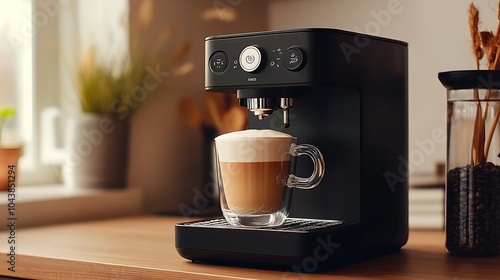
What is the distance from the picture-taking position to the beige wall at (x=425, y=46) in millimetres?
1739

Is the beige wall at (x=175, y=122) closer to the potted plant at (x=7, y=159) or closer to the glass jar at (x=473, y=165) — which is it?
the potted plant at (x=7, y=159)

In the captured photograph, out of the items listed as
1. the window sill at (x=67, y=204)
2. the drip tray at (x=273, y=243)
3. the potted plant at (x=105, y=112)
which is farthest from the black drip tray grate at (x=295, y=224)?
the potted plant at (x=105, y=112)

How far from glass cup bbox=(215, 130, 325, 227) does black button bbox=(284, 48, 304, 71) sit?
0.33 ft

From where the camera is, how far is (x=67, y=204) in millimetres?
1734

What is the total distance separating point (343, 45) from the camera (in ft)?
3.55

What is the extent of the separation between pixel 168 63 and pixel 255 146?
0.98 meters

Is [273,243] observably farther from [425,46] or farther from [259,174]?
[425,46]

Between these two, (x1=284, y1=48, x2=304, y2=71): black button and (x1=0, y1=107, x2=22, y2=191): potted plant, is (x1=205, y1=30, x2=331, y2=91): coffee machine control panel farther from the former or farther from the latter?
(x1=0, y1=107, x2=22, y2=191): potted plant

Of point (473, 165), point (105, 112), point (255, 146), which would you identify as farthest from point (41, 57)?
point (473, 165)

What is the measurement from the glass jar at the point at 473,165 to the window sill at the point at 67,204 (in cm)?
90

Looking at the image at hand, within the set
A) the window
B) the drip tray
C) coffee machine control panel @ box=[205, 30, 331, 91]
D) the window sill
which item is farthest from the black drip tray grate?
the window

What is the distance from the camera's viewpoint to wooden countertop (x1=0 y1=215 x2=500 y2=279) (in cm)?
102

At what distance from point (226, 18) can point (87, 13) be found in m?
0.39

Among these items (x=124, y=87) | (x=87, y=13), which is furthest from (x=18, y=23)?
(x=124, y=87)
